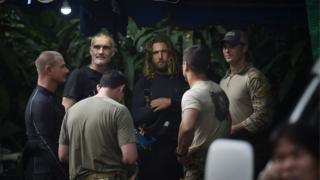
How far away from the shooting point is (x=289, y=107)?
8625mm

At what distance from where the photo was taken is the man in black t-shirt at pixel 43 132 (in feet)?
23.4

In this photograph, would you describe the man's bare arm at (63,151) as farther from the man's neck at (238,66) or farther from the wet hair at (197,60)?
the man's neck at (238,66)

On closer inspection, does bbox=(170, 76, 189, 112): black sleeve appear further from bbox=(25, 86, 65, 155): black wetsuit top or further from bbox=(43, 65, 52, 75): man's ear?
bbox=(43, 65, 52, 75): man's ear

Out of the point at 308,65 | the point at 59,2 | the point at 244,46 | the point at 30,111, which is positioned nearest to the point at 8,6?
the point at 59,2

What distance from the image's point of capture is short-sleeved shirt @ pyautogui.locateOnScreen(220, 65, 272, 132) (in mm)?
7293

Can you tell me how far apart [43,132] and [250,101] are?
1.87m

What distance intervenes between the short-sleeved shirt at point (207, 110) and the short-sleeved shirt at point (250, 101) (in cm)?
36

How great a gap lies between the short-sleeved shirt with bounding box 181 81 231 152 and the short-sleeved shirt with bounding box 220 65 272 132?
36cm

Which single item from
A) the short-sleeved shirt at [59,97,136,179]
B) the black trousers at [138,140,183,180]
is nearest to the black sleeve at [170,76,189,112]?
the black trousers at [138,140,183,180]

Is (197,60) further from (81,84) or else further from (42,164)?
(42,164)

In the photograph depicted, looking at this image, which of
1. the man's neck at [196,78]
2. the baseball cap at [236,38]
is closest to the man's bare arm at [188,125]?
the man's neck at [196,78]

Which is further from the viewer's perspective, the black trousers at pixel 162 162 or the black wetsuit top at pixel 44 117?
the black trousers at pixel 162 162

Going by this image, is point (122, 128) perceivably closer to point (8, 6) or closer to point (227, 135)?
point (227, 135)

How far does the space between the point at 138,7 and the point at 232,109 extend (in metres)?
1.70
